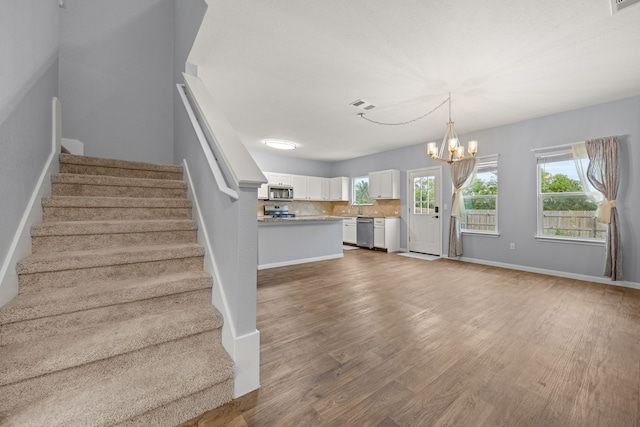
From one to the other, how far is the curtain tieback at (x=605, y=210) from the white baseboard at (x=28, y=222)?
6279 millimetres

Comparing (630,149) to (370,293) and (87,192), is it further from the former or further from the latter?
(87,192)

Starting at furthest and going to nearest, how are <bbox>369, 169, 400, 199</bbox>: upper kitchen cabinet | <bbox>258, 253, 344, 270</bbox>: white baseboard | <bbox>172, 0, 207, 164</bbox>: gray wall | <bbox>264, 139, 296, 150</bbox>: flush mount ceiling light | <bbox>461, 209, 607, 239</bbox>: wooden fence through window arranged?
1. <bbox>369, 169, 400, 199</bbox>: upper kitchen cabinet
2. <bbox>264, 139, 296, 150</bbox>: flush mount ceiling light
3. <bbox>258, 253, 344, 270</bbox>: white baseboard
4. <bbox>461, 209, 607, 239</bbox>: wooden fence through window
5. <bbox>172, 0, 207, 164</bbox>: gray wall

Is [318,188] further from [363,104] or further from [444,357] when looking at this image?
[444,357]

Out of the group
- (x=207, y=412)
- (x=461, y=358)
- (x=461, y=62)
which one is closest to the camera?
(x=207, y=412)

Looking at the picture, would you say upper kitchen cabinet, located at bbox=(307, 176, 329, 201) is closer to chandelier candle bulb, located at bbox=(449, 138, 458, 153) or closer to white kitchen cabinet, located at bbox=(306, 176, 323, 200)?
white kitchen cabinet, located at bbox=(306, 176, 323, 200)

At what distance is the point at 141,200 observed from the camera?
226 centimetres

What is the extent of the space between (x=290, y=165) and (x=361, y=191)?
237cm

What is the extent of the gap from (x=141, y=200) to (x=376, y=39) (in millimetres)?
2659

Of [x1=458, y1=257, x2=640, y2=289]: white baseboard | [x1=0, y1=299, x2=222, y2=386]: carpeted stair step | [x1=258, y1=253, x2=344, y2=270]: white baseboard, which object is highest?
[x1=0, y1=299, x2=222, y2=386]: carpeted stair step

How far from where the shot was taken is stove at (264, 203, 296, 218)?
23.1 ft

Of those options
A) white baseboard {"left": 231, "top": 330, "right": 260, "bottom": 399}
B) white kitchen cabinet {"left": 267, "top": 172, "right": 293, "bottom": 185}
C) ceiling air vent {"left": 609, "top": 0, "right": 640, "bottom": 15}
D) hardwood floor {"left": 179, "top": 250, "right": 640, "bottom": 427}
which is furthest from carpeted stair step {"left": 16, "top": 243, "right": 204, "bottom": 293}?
white kitchen cabinet {"left": 267, "top": 172, "right": 293, "bottom": 185}

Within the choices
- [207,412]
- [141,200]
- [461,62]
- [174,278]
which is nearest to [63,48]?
[141,200]

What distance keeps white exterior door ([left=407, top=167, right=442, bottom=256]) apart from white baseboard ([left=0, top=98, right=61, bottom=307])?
20.4ft

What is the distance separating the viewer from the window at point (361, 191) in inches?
308
